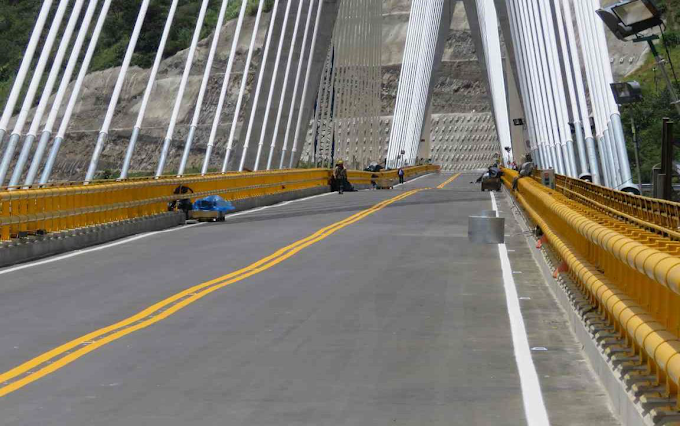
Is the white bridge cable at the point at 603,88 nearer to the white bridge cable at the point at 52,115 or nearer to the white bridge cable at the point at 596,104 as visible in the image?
the white bridge cable at the point at 596,104

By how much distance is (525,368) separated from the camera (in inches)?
388

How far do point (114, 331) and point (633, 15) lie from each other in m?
13.2

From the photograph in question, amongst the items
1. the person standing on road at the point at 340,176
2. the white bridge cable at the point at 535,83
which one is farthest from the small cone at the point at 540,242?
the person standing on road at the point at 340,176

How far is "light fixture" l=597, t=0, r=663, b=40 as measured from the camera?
21625 mm

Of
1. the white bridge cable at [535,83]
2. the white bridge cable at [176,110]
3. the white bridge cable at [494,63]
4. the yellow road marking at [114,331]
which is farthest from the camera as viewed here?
the white bridge cable at [494,63]

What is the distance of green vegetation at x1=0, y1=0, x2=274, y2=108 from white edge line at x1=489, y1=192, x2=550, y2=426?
3017 inches

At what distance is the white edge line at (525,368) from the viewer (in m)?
8.02

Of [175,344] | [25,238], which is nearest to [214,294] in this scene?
[175,344]

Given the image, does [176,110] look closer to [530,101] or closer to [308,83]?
[308,83]

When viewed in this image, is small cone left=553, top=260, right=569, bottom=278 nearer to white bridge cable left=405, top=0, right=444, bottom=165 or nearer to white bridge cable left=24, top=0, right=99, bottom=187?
white bridge cable left=24, top=0, right=99, bottom=187

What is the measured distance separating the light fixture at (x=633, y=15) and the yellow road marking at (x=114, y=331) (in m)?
7.02

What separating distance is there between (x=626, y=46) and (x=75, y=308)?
445 feet

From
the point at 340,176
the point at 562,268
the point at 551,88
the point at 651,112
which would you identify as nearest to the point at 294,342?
the point at 562,268

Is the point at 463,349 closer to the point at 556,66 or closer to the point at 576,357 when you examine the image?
the point at 576,357
